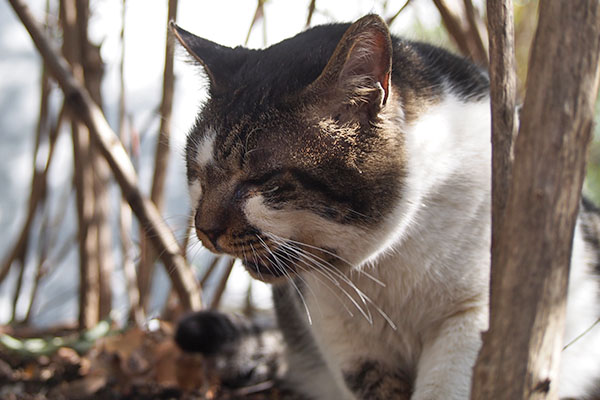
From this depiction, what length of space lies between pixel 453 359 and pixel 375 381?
0.63 feet

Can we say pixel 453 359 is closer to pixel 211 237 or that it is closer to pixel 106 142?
pixel 211 237

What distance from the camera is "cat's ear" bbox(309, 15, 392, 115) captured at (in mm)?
880

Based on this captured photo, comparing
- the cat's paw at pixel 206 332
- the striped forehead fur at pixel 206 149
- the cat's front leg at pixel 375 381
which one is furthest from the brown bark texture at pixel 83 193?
the cat's front leg at pixel 375 381

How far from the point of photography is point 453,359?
1.06 metres

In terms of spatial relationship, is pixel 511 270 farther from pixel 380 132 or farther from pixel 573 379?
pixel 573 379

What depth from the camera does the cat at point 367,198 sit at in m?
0.95

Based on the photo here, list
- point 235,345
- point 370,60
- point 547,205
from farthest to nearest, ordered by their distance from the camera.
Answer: point 235,345, point 370,60, point 547,205

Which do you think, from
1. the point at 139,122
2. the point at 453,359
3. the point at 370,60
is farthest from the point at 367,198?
the point at 139,122

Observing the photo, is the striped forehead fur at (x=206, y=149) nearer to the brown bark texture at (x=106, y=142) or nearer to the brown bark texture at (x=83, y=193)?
the brown bark texture at (x=106, y=142)

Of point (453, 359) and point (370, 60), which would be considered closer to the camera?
point (370, 60)

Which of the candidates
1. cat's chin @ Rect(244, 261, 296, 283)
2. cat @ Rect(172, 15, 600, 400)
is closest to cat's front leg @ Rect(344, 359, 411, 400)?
cat @ Rect(172, 15, 600, 400)

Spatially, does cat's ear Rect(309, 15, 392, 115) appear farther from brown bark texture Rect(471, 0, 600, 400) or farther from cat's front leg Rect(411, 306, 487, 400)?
cat's front leg Rect(411, 306, 487, 400)

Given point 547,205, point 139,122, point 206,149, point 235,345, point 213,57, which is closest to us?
point 547,205

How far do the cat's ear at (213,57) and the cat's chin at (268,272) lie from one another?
0.33 meters
